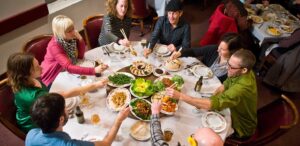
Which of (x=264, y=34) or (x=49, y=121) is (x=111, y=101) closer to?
(x=49, y=121)

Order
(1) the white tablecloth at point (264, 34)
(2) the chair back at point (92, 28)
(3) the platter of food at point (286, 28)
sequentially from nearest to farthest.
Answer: (2) the chair back at point (92, 28) → (1) the white tablecloth at point (264, 34) → (3) the platter of food at point (286, 28)

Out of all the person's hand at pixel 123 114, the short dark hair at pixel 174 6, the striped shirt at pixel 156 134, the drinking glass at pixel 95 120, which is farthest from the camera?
the short dark hair at pixel 174 6

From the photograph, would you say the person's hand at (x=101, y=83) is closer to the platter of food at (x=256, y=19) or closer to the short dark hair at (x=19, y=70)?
the short dark hair at (x=19, y=70)

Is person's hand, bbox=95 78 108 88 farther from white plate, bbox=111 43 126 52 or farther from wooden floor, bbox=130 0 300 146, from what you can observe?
wooden floor, bbox=130 0 300 146

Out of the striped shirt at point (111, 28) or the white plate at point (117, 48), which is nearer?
the white plate at point (117, 48)

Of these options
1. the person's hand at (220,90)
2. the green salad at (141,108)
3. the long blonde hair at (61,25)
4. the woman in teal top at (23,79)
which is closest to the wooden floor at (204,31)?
the person's hand at (220,90)

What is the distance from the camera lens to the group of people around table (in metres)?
1.77

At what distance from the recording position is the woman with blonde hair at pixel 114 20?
3.31 meters

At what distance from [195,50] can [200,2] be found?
128 inches

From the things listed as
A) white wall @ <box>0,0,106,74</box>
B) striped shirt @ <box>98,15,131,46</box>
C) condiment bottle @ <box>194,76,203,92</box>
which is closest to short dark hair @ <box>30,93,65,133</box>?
condiment bottle @ <box>194,76,203,92</box>

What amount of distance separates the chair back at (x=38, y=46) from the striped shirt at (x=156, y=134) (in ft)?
5.60

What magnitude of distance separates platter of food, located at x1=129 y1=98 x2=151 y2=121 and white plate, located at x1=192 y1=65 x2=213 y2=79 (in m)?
0.72

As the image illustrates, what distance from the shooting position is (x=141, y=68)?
2855 millimetres

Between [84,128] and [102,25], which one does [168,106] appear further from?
[102,25]
